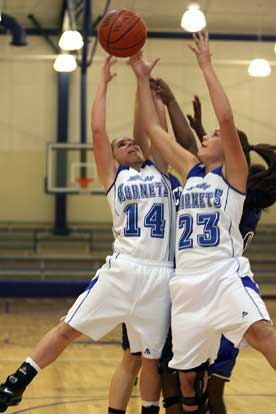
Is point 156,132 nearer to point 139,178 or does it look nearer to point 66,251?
point 139,178

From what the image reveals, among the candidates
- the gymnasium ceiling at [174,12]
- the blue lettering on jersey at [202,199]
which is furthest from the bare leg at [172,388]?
the gymnasium ceiling at [174,12]

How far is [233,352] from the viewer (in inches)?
183

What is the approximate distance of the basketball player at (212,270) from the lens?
13.6ft

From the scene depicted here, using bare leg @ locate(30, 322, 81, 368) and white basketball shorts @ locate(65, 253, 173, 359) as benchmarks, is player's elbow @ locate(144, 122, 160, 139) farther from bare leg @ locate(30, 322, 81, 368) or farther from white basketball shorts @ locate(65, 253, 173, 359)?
bare leg @ locate(30, 322, 81, 368)

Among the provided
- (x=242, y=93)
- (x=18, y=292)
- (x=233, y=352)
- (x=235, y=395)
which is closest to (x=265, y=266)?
(x=242, y=93)

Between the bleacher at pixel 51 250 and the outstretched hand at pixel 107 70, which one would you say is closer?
the outstretched hand at pixel 107 70

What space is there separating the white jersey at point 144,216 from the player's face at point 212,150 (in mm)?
361

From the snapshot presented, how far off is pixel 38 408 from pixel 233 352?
1831 mm

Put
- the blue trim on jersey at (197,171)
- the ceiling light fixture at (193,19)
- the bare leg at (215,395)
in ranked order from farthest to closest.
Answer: the ceiling light fixture at (193,19) → the bare leg at (215,395) → the blue trim on jersey at (197,171)

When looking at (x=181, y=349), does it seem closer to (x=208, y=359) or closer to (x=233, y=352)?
(x=208, y=359)

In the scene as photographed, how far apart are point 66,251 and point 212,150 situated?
473 inches

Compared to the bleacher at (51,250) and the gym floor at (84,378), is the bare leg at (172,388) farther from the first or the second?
the bleacher at (51,250)

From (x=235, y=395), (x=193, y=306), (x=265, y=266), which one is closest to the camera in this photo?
(x=193, y=306)

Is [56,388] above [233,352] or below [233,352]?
below
